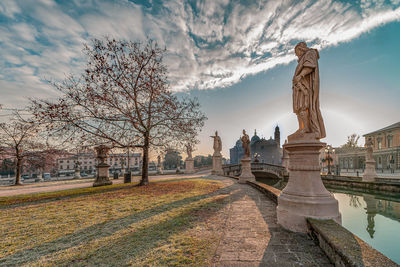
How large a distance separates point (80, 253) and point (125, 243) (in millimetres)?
671

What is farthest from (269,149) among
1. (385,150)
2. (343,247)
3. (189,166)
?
(343,247)

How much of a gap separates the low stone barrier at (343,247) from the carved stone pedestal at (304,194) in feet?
0.82

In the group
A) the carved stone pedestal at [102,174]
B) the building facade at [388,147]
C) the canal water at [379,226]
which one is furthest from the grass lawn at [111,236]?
the building facade at [388,147]

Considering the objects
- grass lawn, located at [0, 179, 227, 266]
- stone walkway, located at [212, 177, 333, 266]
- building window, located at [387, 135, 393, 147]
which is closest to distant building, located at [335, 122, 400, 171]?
building window, located at [387, 135, 393, 147]

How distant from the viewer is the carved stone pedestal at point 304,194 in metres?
3.61

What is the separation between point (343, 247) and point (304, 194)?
A: 1.54 m

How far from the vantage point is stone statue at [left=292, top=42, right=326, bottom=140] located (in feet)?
13.7

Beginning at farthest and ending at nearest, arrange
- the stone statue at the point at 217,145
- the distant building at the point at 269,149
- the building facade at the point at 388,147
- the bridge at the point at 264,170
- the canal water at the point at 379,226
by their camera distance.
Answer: the distant building at the point at 269,149 < the building facade at the point at 388,147 < the bridge at the point at 264,170 < the stone statue at the point at 217,145 < the canal water at the point at 379,226

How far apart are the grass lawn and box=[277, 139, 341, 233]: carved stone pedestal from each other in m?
1.60

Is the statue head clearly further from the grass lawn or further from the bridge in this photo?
the bridge

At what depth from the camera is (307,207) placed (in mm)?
3648

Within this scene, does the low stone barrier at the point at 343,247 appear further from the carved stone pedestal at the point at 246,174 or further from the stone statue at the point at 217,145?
the stone statue at the point at 217,145

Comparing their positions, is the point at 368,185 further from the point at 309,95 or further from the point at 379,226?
the point at 309,95

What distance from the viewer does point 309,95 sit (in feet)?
13.9
